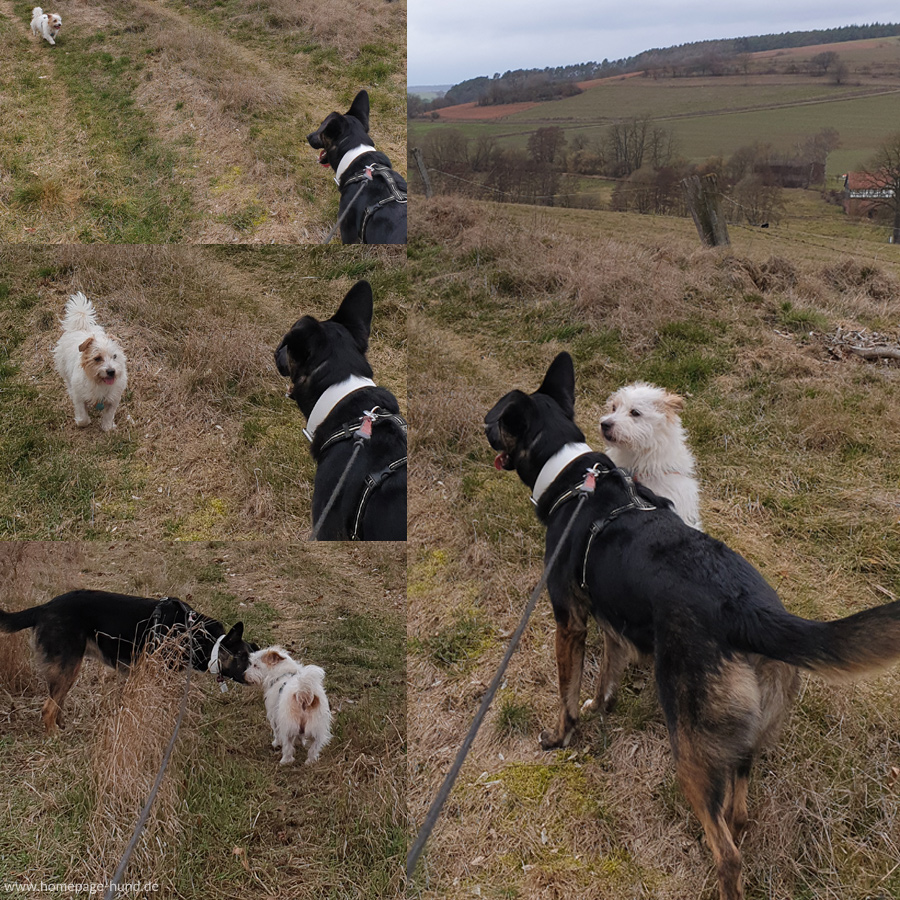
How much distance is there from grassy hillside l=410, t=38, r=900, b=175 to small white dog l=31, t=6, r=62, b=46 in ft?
24.0

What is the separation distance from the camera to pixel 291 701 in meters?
3.74

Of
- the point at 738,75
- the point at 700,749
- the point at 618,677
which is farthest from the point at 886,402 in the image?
the point at 738,75

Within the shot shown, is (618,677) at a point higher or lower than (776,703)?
lower

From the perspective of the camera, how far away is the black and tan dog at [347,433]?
357 cm

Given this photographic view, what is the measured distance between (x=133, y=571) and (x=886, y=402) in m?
6.92

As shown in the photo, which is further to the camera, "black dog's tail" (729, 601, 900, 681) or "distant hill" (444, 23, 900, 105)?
"distant hill" (444, 23, 900, 105)

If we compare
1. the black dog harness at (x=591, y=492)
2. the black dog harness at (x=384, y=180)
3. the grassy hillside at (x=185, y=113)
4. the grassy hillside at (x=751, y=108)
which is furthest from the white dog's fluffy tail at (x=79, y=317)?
the grassy hillside at (x=751, y=108)

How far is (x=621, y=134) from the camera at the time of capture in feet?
55.1

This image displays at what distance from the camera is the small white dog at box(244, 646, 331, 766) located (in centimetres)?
371

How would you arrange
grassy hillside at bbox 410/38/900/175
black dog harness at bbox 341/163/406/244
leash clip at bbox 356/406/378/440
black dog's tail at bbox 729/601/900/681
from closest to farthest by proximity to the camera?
black dog's tail at bbox 729/601/900/681, leash clip at bbox 356/406/378/440, black dog harness at bbox 341/163/406/244, grassy hillside at bbox 410/38/900/175

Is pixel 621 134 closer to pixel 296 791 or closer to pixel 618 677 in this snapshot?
pixel 618 677

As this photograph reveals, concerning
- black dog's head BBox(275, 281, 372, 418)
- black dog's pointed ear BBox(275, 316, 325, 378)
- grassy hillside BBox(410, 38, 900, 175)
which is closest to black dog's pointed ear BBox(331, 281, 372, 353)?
black dog's head BBox(275, 281, 372, 418)

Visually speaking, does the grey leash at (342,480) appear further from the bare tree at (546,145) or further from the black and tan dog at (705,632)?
the bare tree at (546,145)

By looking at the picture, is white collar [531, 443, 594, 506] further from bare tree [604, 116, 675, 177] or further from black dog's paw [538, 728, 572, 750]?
bare tree [604, 116, 675, 177]
